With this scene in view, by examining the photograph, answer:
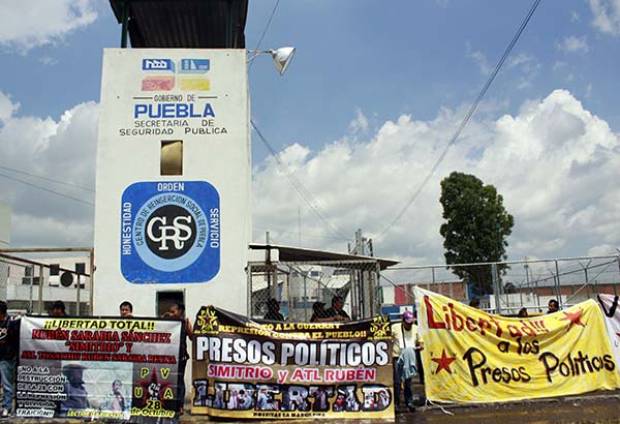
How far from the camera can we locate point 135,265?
11.4m

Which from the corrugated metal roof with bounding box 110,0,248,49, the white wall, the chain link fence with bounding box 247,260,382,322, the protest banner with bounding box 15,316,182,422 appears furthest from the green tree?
the protest banner with bounding box 15,316,182,422

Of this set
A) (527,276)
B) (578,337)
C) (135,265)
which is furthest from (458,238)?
(135,265)

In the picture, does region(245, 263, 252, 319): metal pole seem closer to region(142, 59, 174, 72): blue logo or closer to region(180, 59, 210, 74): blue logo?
region(180, 59, 210, 74): blue logo

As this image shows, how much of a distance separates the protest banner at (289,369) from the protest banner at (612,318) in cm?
454

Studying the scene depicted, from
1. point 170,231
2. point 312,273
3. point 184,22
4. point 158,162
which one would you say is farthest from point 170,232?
point 184,22

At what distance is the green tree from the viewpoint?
30.5 metres

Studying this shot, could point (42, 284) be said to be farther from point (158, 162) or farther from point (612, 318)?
point (612, 318)

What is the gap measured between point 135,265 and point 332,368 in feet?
15.1

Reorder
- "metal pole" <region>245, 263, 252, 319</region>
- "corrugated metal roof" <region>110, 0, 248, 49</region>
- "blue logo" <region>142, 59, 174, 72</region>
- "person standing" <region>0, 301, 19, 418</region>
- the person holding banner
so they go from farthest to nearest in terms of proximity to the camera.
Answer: "corrugated metal roof" <region>110, 0, 248, 49</region> → "blue logo" <region>142, 59, 174, 72</region> → "metal pole" <region>245, 263, 252, 319</region> → the person holding banner → "person standing" <region>0, 301, 19, 418</region>

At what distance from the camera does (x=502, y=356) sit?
33.1 ft

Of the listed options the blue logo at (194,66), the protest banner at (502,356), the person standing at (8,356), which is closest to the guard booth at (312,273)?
the protest banner at (502,356)

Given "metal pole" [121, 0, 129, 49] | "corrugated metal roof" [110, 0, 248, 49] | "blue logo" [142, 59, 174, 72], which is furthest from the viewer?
"corrugated metal roof" [110, 0, 248, 49]

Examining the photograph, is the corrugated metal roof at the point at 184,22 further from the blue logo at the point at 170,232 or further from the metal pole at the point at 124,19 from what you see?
the blue logo at the point at 170,232

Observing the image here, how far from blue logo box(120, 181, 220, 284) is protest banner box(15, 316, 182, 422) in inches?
108
